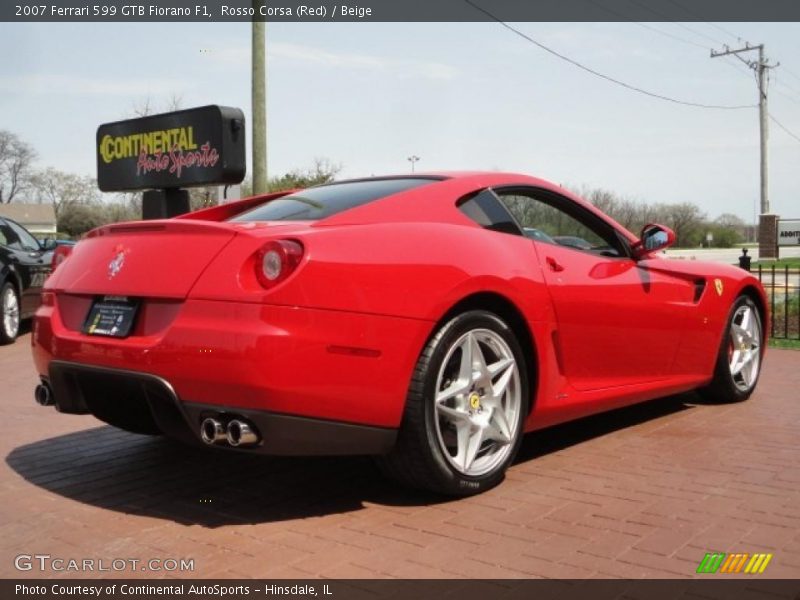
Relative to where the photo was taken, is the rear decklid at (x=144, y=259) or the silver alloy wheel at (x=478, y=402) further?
the silver alloy wheel at (x=478, y=402)

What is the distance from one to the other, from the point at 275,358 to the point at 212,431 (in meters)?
0.37

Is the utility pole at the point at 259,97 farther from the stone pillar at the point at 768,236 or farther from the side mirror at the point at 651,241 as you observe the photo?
the stone pillar at the point at 768,236

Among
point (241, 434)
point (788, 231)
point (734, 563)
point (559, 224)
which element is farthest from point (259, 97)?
point (788, 231)

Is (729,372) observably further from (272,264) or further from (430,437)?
(272,264)

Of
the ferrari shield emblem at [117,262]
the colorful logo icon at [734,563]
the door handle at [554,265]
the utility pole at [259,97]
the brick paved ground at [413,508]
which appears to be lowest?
the colorful logo icon at [734,563]

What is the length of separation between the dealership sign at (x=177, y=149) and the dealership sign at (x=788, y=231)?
33.2 m

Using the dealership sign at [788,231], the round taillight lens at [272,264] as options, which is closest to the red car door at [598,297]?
the round taillight lens at [272,264]

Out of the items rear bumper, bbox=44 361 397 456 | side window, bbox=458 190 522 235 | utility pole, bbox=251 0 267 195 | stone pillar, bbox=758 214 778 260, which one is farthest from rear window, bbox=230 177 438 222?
stone pillar, bbox=758 214 778 260

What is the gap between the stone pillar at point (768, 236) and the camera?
123ft

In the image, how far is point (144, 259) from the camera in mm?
3381

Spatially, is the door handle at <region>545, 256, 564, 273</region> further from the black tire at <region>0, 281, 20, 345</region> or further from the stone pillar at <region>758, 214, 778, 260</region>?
the stone pillar at <region>758, 214, 778, 260</region>

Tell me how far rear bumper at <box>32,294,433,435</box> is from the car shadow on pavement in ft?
1.85

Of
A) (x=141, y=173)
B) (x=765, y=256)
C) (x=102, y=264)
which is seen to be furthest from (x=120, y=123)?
(x=765, y=256)

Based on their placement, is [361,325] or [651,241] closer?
[361,325]
